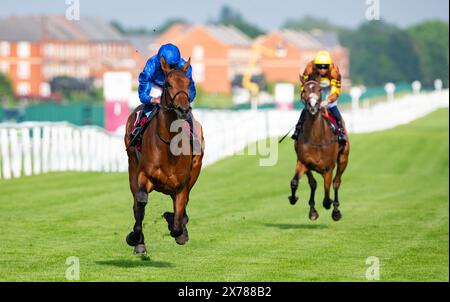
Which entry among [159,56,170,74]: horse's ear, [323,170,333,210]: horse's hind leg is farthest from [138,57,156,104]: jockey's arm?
[323,170,333,210]: horse's hind leg

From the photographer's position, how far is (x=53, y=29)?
125062 mm

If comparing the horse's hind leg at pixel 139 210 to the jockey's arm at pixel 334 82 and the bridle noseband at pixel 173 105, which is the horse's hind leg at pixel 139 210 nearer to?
the bridle noseband at pixel 173 105

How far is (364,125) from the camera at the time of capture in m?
49.9

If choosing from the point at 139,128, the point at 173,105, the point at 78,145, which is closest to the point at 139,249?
the point at 139,128

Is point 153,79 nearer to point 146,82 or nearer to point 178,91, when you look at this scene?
point 146,82

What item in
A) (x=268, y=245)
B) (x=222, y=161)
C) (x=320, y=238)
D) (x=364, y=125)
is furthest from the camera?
(x=364, y=125)

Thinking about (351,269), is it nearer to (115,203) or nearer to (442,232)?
(442,232)

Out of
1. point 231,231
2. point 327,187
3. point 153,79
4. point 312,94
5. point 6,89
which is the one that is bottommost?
point 231,231

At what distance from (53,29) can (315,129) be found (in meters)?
109

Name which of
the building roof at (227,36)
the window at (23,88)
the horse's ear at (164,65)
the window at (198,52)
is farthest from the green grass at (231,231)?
the building roof at (227,36)
